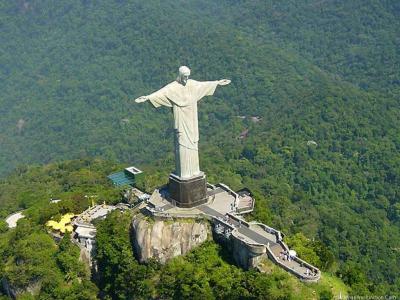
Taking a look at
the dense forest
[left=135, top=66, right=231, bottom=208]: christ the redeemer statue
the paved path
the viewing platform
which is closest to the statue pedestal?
[left=135, top=66, right=231, bottom=208]: christ the redeemer statue

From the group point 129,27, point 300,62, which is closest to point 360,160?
point 300,62

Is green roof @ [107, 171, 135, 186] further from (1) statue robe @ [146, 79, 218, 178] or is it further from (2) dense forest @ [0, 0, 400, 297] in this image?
(1) statue robe @ [146, 79, 218, 178]

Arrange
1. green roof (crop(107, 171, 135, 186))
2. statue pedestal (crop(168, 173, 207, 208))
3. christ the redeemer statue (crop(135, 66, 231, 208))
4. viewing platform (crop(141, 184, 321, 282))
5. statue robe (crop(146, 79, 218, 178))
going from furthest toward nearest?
green roof (crop(107, 171, 135, 186)) → statue pedestal (crop(168, 173, 207, 208)) → christ the redeemer statue (crop(135, 66, 231, 208)) → statue robe (crop(146, 79, 218, 178)) → viewing platform (crop(141, 184, 321, 282))

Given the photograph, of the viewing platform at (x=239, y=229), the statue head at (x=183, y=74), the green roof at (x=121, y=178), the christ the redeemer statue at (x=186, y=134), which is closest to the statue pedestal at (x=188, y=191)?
the christ the redeemer statue at (x=186, y=134)

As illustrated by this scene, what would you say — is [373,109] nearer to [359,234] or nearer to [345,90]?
[345,90]

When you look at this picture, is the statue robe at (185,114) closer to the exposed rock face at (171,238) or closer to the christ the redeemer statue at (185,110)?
the christ the redeemer statue at (185,110)

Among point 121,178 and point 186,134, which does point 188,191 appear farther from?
point 121,178
